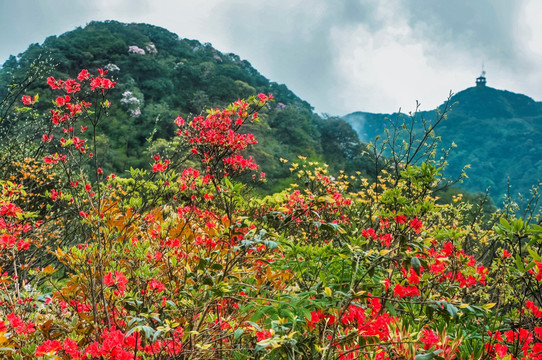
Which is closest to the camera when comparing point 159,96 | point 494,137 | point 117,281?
point 117,281

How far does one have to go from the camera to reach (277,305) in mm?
1757

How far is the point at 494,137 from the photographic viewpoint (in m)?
60.1

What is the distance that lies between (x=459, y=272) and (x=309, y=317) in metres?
1.62

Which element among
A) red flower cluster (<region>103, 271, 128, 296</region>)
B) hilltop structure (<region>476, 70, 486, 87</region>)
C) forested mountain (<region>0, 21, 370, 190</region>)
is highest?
hilltop structure (<region>476, 70, 486, 87</region>)

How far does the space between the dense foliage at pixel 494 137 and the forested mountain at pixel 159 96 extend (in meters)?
22.0

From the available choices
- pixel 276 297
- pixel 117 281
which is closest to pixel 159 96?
pixel 117 281

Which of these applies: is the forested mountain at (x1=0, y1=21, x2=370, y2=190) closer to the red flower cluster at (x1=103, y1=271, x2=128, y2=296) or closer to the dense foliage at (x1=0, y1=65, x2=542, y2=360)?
the dense foliage at (x1=0, y1=65, x2=542, y2=360)

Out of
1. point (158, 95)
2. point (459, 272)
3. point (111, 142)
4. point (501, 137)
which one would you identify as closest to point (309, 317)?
point (459, 272)

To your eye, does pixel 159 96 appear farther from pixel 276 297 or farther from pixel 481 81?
pixel 481 81

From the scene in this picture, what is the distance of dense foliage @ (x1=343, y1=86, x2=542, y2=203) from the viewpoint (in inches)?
1932

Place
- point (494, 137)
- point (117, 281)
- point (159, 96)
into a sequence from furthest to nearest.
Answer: point (494, 137) → point (159, 96) → point (117, 281)

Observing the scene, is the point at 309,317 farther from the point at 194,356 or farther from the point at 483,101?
the point at 483,101

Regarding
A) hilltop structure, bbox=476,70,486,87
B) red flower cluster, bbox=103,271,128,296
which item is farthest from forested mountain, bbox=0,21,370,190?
hilltop structure, bbox=476,70,486,87

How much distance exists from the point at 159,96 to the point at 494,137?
2388 inches
